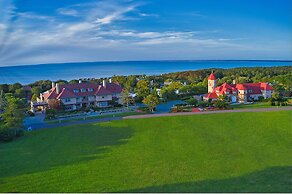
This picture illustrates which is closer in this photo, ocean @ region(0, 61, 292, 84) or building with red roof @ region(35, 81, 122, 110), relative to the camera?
ocean @ region(0, 61, 292, 84)

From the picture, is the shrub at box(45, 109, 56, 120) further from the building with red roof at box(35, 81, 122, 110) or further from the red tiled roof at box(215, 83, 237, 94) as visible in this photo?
the red tiled roof at box(215, 83, 237, 94)

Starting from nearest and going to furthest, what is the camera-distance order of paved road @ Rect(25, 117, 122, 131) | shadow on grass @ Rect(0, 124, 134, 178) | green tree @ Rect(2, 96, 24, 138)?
shadow on grass @ Rect(0, 124, 134, 178)
green tree @ Rect(2, 96, 24, 138)
paved road @ Rect(25, 117, 122, 131)

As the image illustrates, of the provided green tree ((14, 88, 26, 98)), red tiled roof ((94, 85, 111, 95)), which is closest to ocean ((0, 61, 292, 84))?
green tree ((14, 88, 26, 98))

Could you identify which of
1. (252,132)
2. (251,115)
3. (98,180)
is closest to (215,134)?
(252,132)

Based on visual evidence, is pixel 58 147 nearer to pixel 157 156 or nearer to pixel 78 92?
pixel 157 156

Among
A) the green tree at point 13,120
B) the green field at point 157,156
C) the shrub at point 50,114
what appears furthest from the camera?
the shrub at point 50,114

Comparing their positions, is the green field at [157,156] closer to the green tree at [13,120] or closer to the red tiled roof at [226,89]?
the green tree at [13,120]

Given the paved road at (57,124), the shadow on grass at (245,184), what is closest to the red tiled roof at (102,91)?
the paved road at (57,124)
